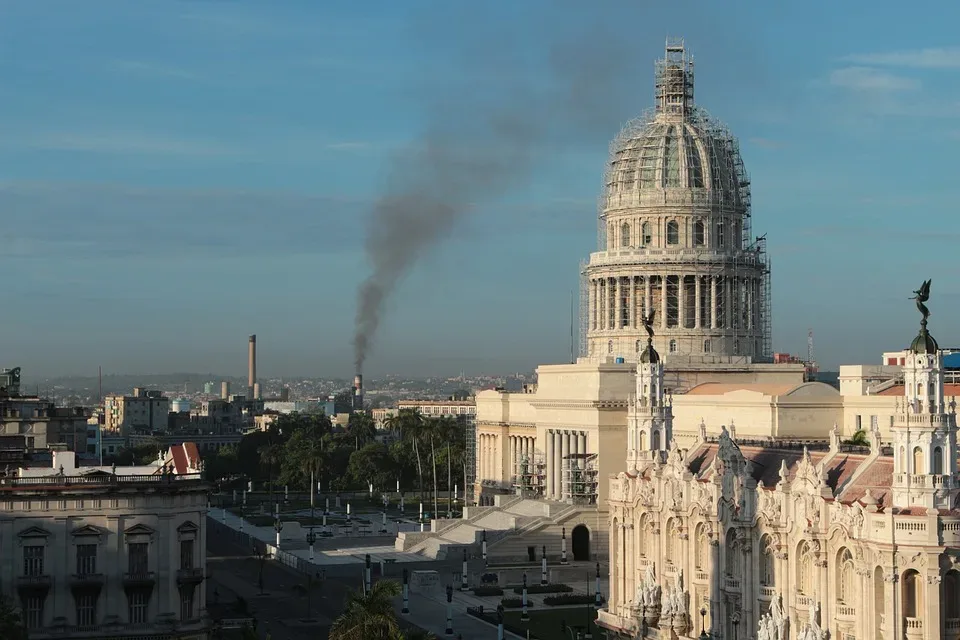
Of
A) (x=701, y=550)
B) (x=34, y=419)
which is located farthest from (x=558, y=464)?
(x=701, y=550)

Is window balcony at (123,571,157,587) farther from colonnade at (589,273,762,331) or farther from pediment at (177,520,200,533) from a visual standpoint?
colonnade at (589,273,762,331)

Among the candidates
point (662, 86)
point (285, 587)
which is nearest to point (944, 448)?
point (285, 587)

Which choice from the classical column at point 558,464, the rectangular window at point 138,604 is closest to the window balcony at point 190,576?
the rectangular window at point 138,604

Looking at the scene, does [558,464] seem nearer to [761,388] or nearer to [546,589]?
[761,388]

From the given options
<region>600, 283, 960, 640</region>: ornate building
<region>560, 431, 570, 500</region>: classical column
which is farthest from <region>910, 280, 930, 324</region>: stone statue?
<region>560, 431, 570, 500</region>: classical column

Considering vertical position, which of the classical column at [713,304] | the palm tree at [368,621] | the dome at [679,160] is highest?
the dome at [679,160]

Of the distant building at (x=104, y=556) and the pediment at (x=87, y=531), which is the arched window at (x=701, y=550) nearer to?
the distant building at (x=104, y=556)
